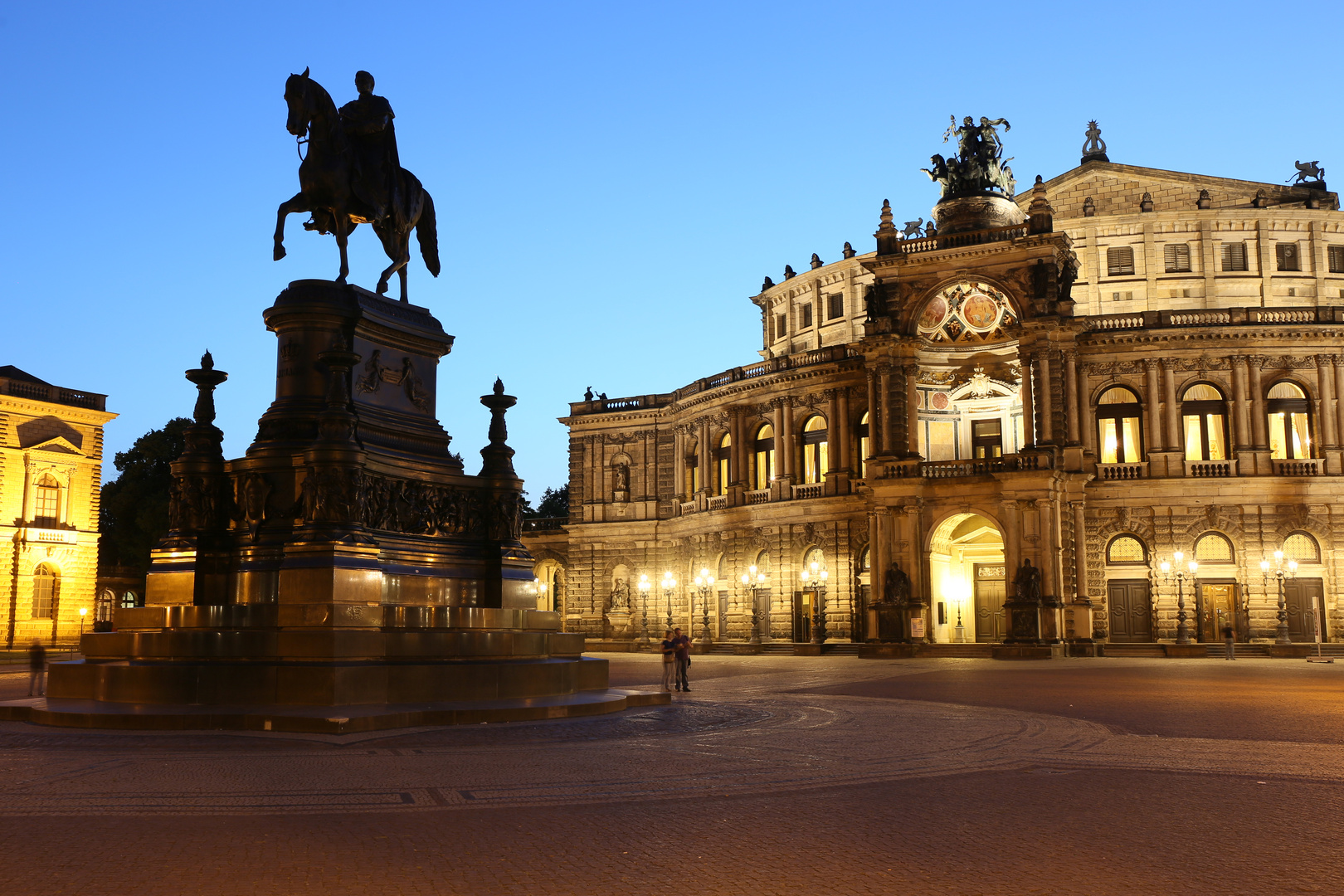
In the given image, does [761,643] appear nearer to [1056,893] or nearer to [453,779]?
[453,779]

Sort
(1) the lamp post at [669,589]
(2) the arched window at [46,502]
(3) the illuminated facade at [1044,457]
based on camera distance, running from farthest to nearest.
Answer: (1) the lamp post at [669,589] < (2) the arched window at [46,502] < (3) the illuminated facade at [1044,457]

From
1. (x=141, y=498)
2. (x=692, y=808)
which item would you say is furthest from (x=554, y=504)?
(x=692, y=808)

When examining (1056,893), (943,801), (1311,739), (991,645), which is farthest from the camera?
(991,645)

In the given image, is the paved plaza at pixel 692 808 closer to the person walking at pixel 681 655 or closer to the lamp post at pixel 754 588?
the person walking at pixel 681 655

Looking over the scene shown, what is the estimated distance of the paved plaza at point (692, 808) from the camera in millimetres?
8078

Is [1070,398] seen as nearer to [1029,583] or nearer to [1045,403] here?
[1045,403]

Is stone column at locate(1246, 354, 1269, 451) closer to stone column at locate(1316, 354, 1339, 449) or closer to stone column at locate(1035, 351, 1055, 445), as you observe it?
stone column at locate(1316, 354, 1339, 449)

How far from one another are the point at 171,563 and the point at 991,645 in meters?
38.9

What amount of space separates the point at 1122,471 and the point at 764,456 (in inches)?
741

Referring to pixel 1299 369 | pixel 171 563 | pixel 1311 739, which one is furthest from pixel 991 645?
pixel 171 563

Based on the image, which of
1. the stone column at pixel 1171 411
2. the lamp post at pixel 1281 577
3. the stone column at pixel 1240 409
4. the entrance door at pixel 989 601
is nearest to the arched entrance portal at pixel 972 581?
the entrance door at pixel 989 601

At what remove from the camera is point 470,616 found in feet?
64.8

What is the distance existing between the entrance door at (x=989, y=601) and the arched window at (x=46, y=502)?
159 feet

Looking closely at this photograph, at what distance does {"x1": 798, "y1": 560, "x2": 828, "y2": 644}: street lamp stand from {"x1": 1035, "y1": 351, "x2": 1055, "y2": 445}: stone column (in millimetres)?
13651
